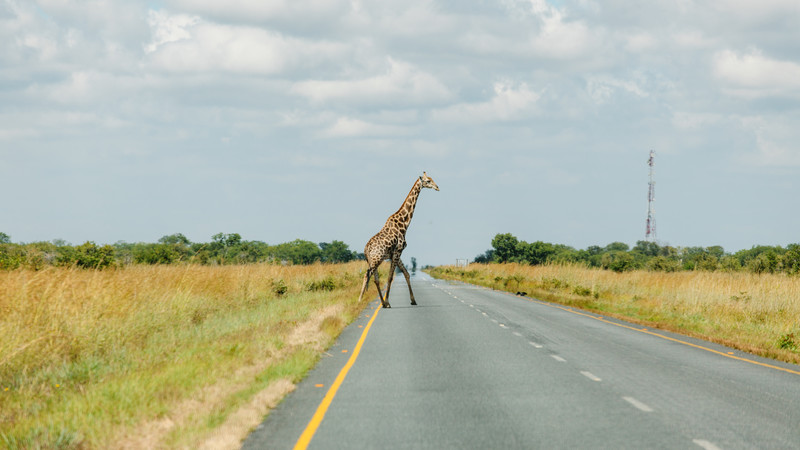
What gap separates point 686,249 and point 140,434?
14596 cm

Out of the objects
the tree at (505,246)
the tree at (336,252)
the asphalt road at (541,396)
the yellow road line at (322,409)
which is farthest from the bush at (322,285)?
the tree at (336,252)

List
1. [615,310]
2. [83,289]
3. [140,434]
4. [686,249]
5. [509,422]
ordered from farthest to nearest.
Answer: [686,249], [615,310], [83,289], [509,422], [140,434]

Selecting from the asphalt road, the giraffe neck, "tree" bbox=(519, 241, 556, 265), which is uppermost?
"tree" bbox=(519, 241, 556, 265)

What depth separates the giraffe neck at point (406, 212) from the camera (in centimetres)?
3016

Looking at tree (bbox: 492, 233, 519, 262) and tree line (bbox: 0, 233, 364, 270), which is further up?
tree (bbox: 492, 233, 519, 262)

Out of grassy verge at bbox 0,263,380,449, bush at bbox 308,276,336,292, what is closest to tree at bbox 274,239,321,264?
bush at bbox 308,276,336,292

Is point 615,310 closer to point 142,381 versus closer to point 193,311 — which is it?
point 193,311

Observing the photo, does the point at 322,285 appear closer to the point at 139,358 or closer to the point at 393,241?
the point at 393,241

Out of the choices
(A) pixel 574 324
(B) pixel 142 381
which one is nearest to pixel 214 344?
(B) pixel 142 381

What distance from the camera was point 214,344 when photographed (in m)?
14.5

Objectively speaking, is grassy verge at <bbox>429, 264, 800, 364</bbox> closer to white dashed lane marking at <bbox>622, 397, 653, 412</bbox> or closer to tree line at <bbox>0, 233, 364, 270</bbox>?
white dashed lane marking at <bbox>622, 397, 653, 412</bbox>

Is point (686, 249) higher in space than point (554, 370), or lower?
higher

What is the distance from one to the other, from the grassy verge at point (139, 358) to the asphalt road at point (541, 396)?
0.70 metres

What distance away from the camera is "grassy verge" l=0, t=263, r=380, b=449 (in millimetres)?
7816
